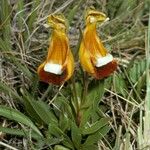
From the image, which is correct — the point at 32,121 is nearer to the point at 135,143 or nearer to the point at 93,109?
the point at 93,109

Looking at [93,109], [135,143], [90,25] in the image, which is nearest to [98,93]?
[93,109]

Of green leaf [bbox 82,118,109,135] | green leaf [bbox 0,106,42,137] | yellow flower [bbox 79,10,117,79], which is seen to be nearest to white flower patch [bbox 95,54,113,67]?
yellow flower [bbox 79,10,117,79]

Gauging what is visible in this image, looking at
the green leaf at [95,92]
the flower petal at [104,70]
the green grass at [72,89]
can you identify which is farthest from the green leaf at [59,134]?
the flower petal at [104,70]

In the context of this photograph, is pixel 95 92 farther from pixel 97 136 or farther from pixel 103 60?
pixel 103 60

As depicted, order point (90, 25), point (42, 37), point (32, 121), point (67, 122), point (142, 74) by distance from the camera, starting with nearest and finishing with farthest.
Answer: point (90, 25) < point (67, 122) < point (32, 121) < point (142, 74) < point (42, 37)

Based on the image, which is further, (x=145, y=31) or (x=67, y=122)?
(x=145, y=31)

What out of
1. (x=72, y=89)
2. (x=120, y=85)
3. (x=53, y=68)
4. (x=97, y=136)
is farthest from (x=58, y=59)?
(x=120, y=85)

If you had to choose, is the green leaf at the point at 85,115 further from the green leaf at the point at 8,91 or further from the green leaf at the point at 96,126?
the green leaf at the point at 8,91
